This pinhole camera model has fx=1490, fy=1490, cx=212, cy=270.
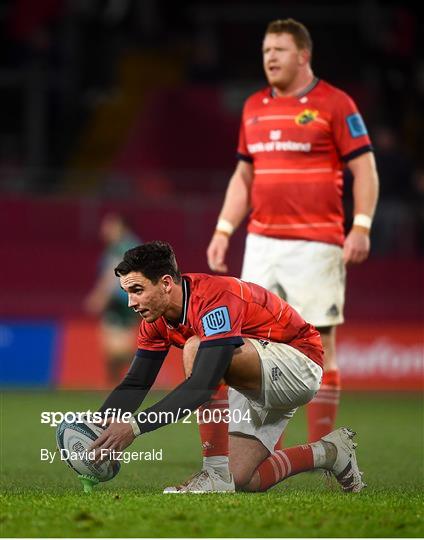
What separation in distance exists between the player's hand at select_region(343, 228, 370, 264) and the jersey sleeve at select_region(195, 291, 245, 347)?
1.33 metres

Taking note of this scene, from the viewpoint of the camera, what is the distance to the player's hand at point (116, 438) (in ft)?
20.5

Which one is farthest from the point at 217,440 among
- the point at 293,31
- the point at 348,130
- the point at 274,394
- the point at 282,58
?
the point at 293,31

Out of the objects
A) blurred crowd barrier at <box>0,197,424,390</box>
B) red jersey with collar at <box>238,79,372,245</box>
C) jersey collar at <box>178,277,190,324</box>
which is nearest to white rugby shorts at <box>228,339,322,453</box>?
jersey collar at <box>178,277,190,324</box>

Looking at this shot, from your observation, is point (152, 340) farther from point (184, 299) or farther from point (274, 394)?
point (274, 394)

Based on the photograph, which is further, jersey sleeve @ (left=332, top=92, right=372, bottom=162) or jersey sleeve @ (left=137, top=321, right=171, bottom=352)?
jersey sleeve @ (left=332, top=92, right=372, bottom=162)

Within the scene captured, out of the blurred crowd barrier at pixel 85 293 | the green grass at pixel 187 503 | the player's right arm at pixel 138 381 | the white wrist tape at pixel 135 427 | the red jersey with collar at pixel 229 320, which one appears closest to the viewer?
the green grass at pixel 187 503

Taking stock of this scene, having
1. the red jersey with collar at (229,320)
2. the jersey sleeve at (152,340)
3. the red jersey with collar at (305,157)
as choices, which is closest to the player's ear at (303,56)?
the red jersey with collar at (305,157)

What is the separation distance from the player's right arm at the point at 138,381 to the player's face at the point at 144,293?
370mm

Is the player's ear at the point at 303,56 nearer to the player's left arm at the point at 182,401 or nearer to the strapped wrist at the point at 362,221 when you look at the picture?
the strapped wrist at the point at 362,221

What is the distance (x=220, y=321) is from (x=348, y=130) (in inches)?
74.9

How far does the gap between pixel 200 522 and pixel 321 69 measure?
15964 mm

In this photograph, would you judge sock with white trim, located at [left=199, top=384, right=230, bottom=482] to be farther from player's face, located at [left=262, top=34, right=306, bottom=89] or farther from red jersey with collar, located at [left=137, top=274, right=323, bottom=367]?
player's face, located at [left=262, top=34, right=306, bottom=89]

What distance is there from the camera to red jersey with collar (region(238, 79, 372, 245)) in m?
7.86

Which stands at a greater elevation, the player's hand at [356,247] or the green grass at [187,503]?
the player's hand at [356,247]
